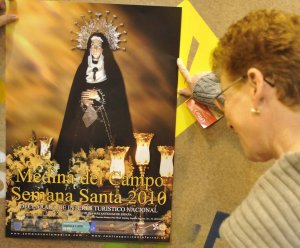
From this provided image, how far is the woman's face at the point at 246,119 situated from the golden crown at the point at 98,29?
35 centimetres

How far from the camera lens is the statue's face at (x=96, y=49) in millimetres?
894

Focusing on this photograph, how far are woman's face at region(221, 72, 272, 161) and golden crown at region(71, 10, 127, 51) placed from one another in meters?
0.35

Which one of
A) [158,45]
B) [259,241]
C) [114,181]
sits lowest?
[259,241]

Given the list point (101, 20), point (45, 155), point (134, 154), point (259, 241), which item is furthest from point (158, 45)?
point (259, 241)

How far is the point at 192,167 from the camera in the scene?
955mm

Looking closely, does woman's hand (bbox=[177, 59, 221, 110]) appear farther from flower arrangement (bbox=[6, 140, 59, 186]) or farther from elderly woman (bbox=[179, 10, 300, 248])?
flower arrangement (bbox=[6, 140, 59, 186])

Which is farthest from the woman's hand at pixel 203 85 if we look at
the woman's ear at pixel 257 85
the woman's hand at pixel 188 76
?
the woman's ear at pixel 257 85

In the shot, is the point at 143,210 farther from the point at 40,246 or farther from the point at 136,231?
the point at 40,246

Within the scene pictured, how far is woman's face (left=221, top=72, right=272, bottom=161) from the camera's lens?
600 millimetres

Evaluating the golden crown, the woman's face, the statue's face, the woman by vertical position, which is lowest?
the woman's face

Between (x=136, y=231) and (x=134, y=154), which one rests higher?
(x=134, y=154)

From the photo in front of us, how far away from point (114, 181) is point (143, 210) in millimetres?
108

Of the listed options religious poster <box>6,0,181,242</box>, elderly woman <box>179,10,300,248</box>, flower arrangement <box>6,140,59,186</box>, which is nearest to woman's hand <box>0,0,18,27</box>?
religious poster <box>6,0,181,242</box>

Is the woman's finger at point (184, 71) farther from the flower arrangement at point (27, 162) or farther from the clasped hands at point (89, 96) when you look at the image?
the flower arrangement at point (27, 162)
